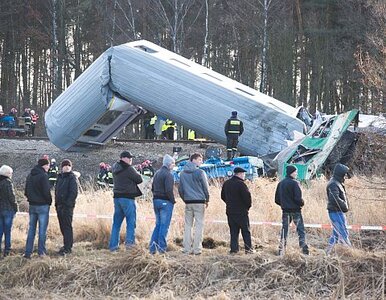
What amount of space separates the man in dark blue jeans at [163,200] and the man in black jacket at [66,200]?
120 cm

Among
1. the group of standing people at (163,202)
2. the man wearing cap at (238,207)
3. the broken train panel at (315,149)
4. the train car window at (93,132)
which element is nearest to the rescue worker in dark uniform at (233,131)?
the broken train panel at (315,149)

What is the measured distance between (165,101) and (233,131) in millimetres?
2757

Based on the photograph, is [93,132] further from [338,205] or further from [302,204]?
[338,205]

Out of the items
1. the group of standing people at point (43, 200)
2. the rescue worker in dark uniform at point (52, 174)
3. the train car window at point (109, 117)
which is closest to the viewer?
the group of standing people at point (43, 200)

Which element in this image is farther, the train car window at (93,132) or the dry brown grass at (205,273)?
the train car window at (93,132)

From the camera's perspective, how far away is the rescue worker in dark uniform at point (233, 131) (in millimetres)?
18078

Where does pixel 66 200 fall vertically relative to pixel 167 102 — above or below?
below

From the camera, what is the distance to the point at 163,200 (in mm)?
10586

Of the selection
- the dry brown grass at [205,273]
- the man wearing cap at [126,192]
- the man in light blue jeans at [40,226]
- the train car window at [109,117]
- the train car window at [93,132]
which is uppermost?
the train car window at [109,117]

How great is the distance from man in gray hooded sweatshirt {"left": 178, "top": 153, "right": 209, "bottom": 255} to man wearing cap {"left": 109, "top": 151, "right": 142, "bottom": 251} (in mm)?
732

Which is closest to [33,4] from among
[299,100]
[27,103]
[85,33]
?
[85,33]

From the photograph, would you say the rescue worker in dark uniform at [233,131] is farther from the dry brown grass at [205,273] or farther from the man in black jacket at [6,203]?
the man in black jacket at [6,203]

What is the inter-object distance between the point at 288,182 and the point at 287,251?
1.02 meters

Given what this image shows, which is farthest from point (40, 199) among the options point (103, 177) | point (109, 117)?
point (109, 117)
